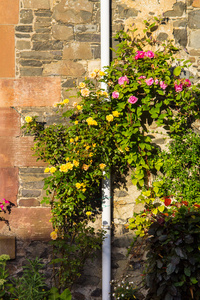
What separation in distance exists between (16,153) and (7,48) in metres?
1.24

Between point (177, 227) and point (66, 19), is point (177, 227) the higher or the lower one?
the lower one

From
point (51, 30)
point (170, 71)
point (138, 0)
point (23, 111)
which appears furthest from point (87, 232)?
point (138, 0)

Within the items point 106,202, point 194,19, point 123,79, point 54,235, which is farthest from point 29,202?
point 194,19

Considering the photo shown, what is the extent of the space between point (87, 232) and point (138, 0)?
109 inches

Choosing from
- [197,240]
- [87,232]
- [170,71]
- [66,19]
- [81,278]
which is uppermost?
[66,19]

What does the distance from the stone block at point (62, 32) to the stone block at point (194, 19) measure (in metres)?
1.40

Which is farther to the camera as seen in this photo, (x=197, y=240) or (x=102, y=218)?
(x=102, y=218)

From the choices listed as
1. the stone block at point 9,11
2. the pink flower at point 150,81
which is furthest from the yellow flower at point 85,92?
the stone block at point 9,11

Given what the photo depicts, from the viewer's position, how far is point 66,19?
3.84m

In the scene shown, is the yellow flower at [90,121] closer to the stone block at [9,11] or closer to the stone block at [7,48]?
the stone block at [7,48]

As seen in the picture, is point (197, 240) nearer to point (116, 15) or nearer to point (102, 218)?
point (102, 218)

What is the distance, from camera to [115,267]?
389cm

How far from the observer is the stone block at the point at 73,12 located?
3830 millimetres

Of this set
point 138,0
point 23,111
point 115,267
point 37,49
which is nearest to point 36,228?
point 115,267
